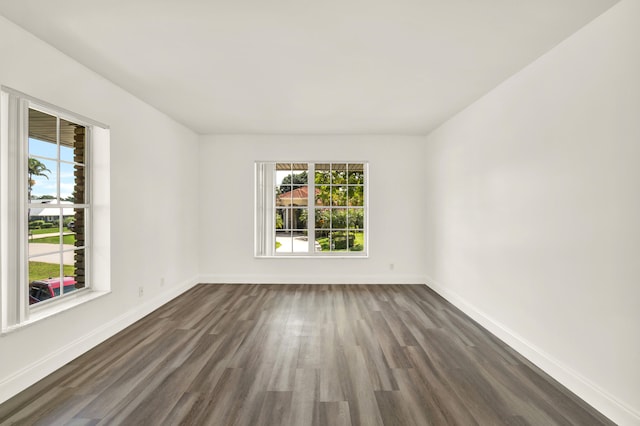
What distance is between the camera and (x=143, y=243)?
4.09 metres

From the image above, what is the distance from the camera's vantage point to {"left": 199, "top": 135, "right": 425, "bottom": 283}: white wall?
5828 mm

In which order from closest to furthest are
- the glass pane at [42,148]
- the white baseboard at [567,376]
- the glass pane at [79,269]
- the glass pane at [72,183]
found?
1. the white baseboard at [567,376]
2. the glass pane at [42,148]
3. the glass pane at [72,183]
4. the glass pane at [79,269]

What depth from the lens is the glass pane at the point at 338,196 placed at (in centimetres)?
607

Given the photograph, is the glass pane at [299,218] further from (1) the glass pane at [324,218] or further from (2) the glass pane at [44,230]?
(2) the glass pane at [44,230]

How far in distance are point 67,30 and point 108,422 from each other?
273cm

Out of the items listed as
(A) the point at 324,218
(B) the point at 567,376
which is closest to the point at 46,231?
(A) the point at 324,218

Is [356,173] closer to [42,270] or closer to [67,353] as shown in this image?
[42,270]

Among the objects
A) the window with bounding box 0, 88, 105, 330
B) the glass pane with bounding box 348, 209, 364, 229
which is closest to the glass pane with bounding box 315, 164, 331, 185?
the glass pane with bounding box 348, 209, 364, 229

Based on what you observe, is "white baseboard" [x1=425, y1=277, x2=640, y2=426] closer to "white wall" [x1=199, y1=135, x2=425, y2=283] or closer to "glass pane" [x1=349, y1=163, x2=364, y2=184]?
"white wall" [x1=199, y1=135, x2=425, y2=283]

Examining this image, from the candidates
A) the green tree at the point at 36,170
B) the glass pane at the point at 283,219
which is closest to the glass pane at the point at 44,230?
the green tree at the point at 36,170

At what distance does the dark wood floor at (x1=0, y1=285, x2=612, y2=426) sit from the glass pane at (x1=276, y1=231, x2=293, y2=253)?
2.03 meters

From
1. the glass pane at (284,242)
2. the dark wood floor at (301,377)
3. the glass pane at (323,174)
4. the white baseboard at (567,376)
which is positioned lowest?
the dark wood floor at (301,377)

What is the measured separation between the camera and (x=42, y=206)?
2.73m

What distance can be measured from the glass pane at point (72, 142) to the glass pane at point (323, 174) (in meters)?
3.60
